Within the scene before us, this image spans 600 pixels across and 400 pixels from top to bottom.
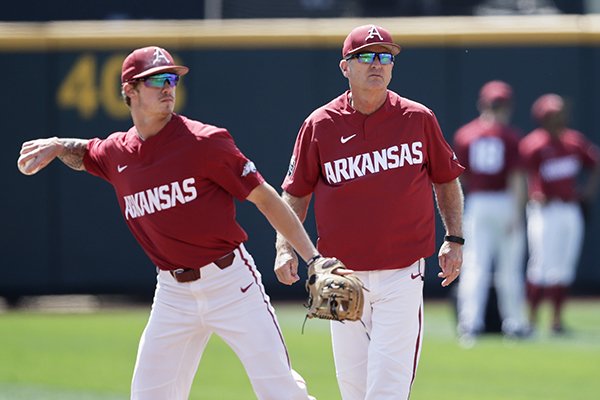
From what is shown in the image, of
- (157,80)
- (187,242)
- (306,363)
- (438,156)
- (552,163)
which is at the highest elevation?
(157,80)

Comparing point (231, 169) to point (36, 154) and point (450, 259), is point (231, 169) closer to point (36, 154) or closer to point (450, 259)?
point (36, 154)

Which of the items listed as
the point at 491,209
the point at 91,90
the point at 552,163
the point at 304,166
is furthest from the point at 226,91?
the point at 304,166

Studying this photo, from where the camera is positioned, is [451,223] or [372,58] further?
[451,223]

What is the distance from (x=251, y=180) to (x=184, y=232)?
18.7 inches

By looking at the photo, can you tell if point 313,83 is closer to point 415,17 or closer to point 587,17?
point 415,17

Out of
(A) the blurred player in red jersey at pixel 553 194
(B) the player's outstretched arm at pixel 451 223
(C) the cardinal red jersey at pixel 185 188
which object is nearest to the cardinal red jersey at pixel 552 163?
(A) the blurred player in red jersey at pixel 553 194

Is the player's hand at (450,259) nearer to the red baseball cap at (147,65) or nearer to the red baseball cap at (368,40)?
the red baseball cap at (368,40)

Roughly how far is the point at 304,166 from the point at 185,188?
2.55ft

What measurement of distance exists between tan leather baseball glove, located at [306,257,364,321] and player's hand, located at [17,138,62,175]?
1507 mm

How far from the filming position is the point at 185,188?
6363 mm

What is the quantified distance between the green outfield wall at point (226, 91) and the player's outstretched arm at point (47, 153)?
11.0 meters

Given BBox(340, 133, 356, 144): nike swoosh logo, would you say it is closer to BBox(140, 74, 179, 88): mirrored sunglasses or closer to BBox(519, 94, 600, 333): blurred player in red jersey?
BBox(140, 74, 179, 88): mirrored sunglasses

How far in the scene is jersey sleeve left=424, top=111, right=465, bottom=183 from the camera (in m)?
6.75

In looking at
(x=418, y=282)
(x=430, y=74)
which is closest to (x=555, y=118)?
(x=430, y=74)
